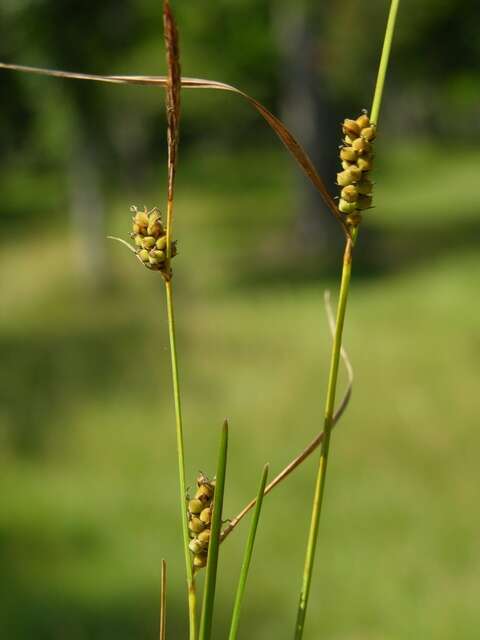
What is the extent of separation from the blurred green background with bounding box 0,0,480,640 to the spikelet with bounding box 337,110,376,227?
11.8ft

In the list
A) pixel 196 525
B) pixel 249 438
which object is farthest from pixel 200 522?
pixel 249 438

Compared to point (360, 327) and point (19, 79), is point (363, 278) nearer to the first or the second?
point (360, 327)

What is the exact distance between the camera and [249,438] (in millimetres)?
6078

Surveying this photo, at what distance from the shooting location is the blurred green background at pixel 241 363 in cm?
437

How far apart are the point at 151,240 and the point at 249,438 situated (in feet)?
18.8

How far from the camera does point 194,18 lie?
436 inches

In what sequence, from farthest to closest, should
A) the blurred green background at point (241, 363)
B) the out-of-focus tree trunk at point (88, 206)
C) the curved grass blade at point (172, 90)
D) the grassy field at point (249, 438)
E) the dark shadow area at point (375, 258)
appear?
the dark shadow area at point (375, 258)
the out-of-focus tree trunk at point (88, 206)
the blurred green background at point (241, 363)
the grassy field at point (249, 438)
the curved grass blade at point (172, 90)

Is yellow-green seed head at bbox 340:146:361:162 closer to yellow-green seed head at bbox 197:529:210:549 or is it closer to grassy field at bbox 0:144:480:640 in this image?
yellow-green seed head at bbox 197:529:210:549

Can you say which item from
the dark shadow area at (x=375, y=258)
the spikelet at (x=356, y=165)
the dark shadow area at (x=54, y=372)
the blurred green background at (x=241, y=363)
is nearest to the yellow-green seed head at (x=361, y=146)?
the spikelet at (x=356, y=165)

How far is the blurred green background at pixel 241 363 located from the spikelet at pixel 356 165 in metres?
3.61

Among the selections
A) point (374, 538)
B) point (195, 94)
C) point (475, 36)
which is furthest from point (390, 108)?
point (374, 538)

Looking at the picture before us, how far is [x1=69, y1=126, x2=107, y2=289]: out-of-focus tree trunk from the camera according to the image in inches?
363

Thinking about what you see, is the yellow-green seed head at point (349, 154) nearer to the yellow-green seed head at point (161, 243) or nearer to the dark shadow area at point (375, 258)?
the yellow-green seed head at point (161, 243)

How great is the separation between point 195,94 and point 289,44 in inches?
66.3
